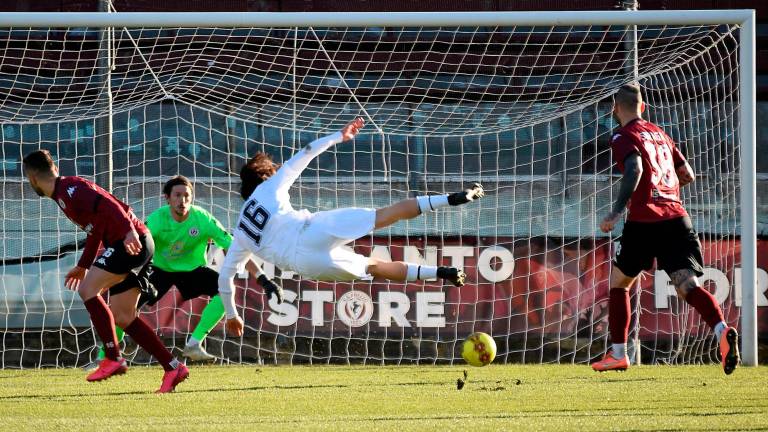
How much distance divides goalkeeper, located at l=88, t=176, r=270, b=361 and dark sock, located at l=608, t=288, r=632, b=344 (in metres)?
2.96

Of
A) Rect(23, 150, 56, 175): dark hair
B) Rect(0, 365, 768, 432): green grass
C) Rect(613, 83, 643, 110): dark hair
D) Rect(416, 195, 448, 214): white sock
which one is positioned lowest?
Rect(0, 365, 768, 432): green grass

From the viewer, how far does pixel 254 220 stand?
6742 millimetres

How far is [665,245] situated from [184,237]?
12.2 ft

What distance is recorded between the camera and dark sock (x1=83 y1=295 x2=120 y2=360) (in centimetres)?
731

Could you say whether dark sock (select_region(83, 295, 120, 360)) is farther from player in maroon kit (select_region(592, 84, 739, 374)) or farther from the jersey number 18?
player in maroon kit (select_region(592, 84, 739, 374))

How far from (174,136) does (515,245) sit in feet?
13.0

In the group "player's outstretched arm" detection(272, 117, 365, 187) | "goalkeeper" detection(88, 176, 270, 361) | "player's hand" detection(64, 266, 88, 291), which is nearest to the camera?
"player's outstretched arm" detection(272, 117, 365, 187)

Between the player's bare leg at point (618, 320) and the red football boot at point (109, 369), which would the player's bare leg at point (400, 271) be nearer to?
the player's bare leg at point (618, 320)

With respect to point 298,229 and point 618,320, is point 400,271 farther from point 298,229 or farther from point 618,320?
point 618,320

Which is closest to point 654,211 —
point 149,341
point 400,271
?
point 400,271

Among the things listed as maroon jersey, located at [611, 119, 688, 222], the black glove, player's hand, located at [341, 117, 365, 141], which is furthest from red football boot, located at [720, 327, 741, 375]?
the black glove

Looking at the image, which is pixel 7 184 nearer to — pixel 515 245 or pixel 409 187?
pixel 409 187

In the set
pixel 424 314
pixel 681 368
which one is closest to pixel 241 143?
pixel 424 314

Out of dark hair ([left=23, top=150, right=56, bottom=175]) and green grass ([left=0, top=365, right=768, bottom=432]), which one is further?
dark hair ([left=23, top=150, right=56, bottom=175])
